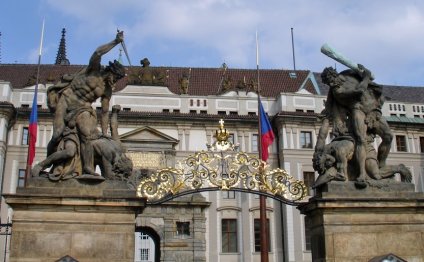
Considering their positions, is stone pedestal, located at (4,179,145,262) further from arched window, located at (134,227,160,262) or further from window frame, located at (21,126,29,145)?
arched window, located at (134,227,160,262)

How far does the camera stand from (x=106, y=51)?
9.38 metres

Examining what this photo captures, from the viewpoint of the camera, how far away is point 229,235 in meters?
33.8

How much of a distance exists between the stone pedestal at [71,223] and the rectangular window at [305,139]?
89.8 feet

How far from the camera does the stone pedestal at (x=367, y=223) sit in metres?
9.09

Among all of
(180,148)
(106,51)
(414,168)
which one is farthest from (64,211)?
(414,168)

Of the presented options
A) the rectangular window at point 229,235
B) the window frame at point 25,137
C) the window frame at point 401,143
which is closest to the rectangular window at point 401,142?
the window frame at point 401,143

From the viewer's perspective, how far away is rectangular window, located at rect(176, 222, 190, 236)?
32.5m

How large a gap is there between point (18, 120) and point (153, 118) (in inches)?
323

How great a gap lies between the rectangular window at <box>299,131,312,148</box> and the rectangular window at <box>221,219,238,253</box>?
645 centimetres

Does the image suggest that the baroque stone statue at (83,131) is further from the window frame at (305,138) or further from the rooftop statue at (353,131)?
the window frame at (305,138)

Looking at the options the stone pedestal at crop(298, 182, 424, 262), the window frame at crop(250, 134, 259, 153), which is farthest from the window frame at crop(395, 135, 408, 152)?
the stone pedestal at crop(298, 182, 424, 262)

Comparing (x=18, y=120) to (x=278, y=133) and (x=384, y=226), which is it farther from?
(x=384, y=226)

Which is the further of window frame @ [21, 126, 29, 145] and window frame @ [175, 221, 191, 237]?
window frame @ [21, 126, 29, 145]

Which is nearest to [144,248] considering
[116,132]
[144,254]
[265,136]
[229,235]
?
[144,254]
